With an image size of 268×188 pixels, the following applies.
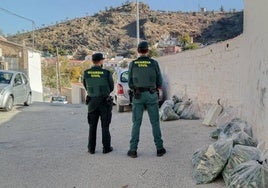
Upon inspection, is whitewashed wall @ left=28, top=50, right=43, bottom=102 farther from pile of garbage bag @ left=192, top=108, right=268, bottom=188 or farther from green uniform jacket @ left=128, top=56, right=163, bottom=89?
pile of garbage bag @ left=192, top=108, right=268, bottom=188

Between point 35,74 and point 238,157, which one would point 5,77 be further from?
point 35,74

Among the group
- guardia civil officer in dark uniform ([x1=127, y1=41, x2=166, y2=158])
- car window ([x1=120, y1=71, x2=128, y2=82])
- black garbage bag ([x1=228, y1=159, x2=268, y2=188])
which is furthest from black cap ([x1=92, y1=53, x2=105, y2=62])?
car window ([x1=120, y1=71, x2=128, y2=82])

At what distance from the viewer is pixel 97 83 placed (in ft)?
23.4

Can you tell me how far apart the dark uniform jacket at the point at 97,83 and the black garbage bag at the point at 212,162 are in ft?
8.13

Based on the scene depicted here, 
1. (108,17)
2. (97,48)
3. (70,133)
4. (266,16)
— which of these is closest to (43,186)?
(266,16)

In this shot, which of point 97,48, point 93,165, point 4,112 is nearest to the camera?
point 93,165

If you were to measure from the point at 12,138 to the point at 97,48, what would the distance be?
69758mm

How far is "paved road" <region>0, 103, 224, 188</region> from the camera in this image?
17.8 ft

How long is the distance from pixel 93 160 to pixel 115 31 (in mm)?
78249

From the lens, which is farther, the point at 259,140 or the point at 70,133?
the point at 70,133

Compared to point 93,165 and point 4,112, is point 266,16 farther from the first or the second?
point 4,112

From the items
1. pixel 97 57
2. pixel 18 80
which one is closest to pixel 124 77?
pixel 18 80

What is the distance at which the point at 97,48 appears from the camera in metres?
78.3

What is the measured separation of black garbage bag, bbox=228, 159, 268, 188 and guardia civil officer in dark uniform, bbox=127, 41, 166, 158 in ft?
8.18
